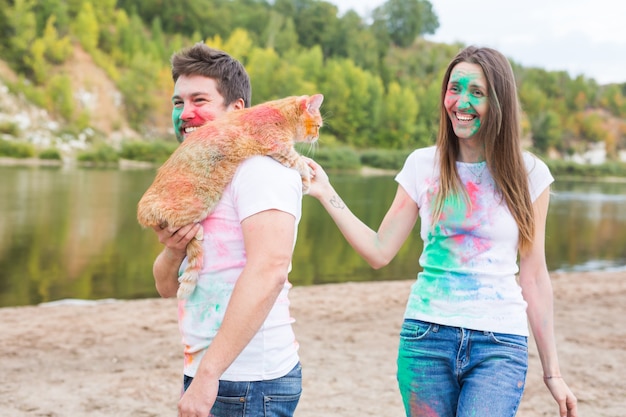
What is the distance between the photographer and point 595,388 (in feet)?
15.3

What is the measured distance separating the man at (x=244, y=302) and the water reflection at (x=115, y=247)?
464 centimetres

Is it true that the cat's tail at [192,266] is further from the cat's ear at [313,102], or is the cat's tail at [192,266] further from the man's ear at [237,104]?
the cat's ear at [313,102]

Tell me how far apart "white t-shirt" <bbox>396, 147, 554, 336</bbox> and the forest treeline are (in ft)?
143

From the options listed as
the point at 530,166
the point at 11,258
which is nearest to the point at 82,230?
the point at 11,258

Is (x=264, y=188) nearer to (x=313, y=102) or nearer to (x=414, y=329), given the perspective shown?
(x=313, y=102)

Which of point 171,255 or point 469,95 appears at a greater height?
point 469,95

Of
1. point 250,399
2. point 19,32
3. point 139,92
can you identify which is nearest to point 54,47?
point 19,32

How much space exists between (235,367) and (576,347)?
4.90 meters

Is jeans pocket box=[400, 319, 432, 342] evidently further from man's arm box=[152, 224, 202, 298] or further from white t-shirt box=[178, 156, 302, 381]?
man's arm box=[152, 224, 202, 298]

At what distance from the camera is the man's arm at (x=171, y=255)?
1636mm

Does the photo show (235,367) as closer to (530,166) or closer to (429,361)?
(429,361)

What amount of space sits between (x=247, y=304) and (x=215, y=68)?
69cm

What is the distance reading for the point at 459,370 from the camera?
6.83ft

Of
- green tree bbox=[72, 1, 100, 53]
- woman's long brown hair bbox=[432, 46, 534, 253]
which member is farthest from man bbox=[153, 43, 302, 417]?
green tree bbox=[72, 1, 100, 53]
